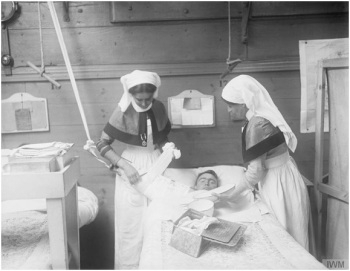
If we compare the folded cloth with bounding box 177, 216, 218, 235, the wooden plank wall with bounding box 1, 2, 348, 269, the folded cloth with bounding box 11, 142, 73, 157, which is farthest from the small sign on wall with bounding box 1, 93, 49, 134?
the folded cloth with bounding box 177, 216, 218, 235

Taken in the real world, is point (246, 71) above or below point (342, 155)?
above

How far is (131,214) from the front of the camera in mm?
2605

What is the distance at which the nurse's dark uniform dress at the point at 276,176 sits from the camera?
6.97 ft

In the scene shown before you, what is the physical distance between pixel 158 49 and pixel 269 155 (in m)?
1.29

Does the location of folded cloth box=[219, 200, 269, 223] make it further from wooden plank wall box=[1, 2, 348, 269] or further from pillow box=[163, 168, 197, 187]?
wooden plank wall box=[1, 2, 348, 269]

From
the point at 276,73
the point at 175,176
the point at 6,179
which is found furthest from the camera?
the point at 276,73

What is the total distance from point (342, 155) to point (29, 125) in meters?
2.41

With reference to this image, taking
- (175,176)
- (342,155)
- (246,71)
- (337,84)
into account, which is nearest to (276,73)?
(246,71)

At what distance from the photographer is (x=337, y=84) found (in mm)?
2162

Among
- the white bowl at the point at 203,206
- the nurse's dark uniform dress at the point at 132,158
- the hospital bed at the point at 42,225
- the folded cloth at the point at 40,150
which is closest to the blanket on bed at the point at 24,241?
the hospital bed at the point at 42,225

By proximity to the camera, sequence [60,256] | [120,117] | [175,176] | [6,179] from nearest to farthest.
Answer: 1. [6,179]
2. [60,256]
3. [120,117]
4. [175,176]

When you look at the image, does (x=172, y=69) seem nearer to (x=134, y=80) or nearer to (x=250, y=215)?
(x=134, y=80)

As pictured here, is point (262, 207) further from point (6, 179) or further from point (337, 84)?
point (6, 179)

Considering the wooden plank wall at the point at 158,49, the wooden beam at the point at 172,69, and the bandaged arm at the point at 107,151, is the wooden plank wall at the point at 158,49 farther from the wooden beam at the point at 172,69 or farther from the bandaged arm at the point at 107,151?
the bandaged arm at the point at 107,151
